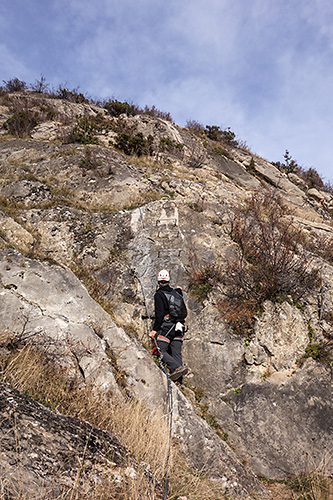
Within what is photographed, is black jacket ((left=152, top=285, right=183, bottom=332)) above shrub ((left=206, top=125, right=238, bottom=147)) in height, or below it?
below

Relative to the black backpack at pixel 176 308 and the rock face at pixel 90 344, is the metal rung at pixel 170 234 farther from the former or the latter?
the rock face at pixel 90 344

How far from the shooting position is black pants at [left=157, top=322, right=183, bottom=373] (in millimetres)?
6102

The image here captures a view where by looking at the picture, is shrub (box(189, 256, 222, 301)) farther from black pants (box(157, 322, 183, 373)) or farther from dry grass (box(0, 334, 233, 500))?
dry grass (box(0, 334, 233, 500))

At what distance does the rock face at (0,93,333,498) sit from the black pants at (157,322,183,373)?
34cm

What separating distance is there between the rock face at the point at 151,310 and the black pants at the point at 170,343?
339 millimetres

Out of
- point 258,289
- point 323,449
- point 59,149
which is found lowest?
point 323,449

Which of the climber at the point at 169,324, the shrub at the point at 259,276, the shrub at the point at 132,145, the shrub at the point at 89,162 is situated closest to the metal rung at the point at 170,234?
the shrub at the point at 259,276

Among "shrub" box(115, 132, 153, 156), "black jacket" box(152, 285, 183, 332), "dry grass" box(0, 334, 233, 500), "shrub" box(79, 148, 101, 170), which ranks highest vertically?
"shrub" box(115, 132, 153, 156)

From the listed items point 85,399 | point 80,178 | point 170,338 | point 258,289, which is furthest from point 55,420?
point 80,178

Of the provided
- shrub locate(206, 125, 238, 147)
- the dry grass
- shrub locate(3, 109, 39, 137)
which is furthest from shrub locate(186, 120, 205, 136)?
the dry grass

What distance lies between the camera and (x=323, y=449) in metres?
4.98

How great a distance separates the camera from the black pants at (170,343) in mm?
6102

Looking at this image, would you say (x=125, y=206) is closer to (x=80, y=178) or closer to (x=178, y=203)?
(x=178, y=203)

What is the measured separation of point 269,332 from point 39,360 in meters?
4.77
